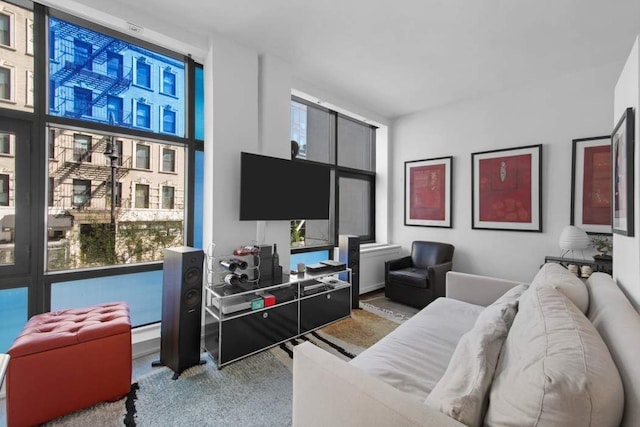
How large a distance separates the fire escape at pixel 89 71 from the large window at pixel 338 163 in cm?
185

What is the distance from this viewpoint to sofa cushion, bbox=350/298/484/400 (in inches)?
55.0

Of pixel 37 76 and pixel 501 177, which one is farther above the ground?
pixel 37 76

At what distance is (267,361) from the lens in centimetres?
240

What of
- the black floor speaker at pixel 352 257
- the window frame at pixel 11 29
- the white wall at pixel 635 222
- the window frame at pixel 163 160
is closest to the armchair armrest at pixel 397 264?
the black floor speaker at pixel 352 257

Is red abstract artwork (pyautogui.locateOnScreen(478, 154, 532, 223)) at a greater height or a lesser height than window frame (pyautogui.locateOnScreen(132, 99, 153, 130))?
lesser

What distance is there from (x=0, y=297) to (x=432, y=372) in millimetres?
2975

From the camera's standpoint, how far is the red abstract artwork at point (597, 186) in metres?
3.08

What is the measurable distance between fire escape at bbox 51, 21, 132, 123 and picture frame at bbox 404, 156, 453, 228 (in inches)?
154

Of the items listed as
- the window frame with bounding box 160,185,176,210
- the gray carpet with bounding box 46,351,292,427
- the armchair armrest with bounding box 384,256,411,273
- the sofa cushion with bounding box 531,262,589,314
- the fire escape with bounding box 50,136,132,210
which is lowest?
the gray carpet with bounding box 46,351,292,427

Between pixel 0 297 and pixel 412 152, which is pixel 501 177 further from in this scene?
pixel 0 297

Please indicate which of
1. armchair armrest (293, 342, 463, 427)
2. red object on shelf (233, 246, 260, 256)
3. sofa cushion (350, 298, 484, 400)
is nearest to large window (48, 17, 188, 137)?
red object on shelf (233, 246, 260, 256)

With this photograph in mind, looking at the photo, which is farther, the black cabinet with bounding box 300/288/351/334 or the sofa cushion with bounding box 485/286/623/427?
the black cabinet with bounding box 300/288/351/334

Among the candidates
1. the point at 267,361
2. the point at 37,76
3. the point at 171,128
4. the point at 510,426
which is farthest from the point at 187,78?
the point at 510,426

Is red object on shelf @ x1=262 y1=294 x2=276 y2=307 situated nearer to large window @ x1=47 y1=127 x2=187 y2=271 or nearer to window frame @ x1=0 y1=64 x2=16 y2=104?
large window @ x1=47 y1=127 x2=187 y2=271
